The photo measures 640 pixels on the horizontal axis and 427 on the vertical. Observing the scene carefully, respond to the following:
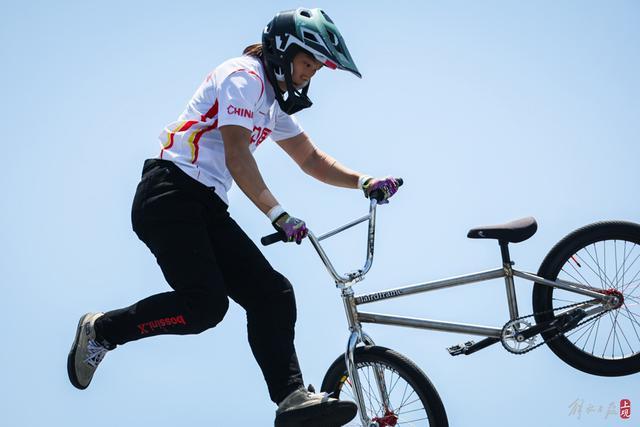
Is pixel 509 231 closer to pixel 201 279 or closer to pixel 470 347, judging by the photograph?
pixel 470 347

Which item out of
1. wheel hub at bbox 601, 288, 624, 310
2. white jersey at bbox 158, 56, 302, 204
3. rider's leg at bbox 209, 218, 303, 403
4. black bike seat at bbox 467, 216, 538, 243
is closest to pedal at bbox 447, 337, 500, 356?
black bike seat at bbox 467, 216, 538, 243

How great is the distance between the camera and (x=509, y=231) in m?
5.05

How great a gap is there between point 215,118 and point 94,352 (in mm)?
1652

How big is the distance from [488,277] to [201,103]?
213 cm

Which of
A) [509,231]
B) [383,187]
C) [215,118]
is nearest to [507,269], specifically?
[509,231]

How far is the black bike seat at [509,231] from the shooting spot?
199 inches

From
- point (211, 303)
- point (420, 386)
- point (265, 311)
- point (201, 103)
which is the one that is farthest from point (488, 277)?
point (201, 103)

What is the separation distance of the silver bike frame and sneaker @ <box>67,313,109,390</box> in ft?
5.02

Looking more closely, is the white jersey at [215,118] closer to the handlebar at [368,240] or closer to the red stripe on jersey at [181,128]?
the red stripe on jersey at [181,128]

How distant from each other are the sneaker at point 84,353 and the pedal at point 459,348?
7.22ft

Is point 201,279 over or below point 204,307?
over

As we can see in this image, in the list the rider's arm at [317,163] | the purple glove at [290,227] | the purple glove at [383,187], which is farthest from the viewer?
the rider's arm at [317,163]

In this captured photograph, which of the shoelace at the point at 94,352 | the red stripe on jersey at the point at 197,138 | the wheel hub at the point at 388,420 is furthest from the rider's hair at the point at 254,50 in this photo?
the wheel hub at the point at 388,420

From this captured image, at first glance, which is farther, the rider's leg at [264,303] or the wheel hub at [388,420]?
the wheel hub at [388,420]
